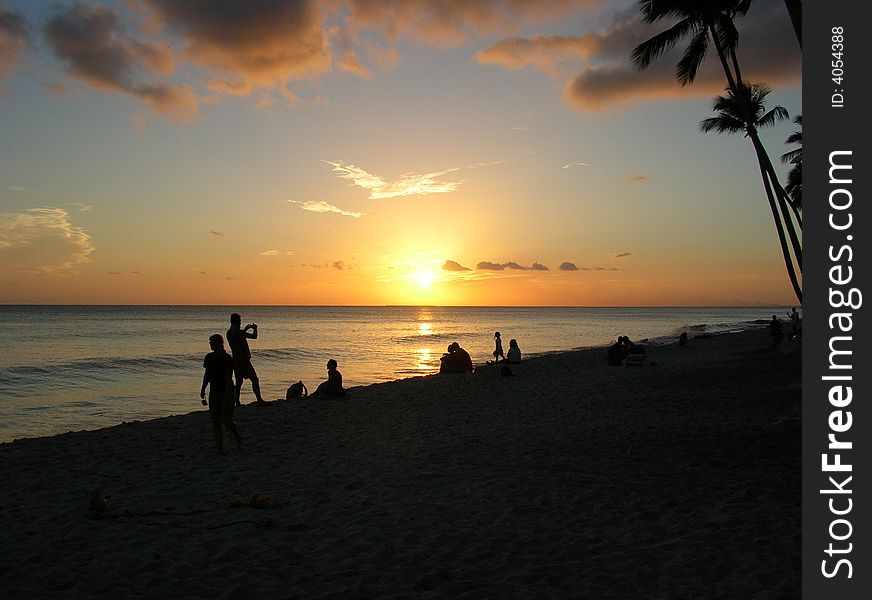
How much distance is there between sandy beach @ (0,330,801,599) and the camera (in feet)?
16.0

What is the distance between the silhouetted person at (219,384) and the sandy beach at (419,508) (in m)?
0.64

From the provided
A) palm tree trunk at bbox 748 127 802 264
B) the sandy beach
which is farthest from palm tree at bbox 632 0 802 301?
the sandy beach

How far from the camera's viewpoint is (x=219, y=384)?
9273 millimetres

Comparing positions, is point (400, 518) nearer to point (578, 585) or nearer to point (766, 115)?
point (578, 585)

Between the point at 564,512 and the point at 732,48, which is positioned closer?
the point at 564,512

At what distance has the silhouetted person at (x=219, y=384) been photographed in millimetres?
9070

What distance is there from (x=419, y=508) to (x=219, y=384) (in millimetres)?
4298

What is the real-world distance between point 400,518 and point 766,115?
25.9m

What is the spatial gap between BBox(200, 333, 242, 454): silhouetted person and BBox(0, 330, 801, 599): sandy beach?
0.64 meters

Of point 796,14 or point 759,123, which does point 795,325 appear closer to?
point 759,123

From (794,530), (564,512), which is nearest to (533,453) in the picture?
(564,512)

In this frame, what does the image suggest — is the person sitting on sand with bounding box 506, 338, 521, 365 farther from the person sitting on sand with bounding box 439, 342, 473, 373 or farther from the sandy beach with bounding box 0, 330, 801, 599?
the sandy beach with bounding box 0, 330, 801, 599

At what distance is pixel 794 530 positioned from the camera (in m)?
5.70
